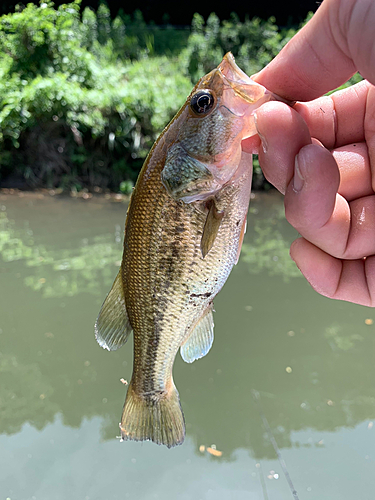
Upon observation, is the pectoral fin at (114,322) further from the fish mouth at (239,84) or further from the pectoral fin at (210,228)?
the fish mouth at (239,84)

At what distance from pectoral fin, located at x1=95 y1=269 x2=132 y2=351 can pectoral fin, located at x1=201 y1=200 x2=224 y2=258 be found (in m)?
0.47

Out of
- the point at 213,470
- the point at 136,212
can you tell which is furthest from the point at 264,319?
the point at 136,212

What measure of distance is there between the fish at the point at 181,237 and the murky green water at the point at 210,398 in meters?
1.02

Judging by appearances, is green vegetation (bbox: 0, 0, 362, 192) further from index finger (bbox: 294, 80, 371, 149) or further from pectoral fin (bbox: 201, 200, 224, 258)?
pectoral fin (bbox: 201, 200, 224, 258)

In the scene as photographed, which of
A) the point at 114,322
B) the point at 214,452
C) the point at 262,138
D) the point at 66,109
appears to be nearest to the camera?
the point at 262,138

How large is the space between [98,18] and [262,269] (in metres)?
12.8

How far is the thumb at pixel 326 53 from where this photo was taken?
4.30 feet

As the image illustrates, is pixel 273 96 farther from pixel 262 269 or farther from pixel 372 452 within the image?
pixel 262 269

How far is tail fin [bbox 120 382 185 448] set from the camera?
181 centimetres

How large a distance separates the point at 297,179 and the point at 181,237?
0.50m

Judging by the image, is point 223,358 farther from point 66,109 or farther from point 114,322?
point 66,109

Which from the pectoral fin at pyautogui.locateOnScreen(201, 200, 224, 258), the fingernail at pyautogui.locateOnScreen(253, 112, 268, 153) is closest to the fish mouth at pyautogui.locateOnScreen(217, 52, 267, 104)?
the fingernail at pyautogui.locateOnScreen(253, 112, 268, 153)

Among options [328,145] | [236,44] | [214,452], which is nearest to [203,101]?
[328,145]

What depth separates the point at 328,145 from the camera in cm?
188
